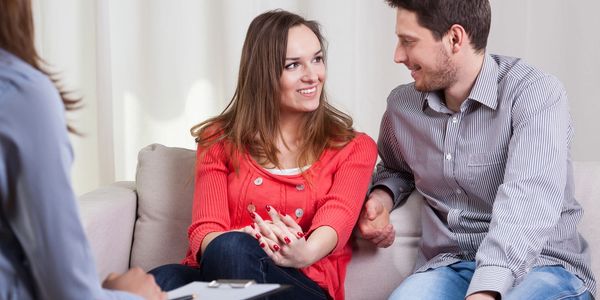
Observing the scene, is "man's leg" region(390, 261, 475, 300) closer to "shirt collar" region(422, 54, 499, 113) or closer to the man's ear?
"shirt collar" region(422, 54, 499, 113)

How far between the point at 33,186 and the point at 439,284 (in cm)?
117

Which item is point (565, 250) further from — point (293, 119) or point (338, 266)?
point (293, 119)

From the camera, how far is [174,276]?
2.00 meters

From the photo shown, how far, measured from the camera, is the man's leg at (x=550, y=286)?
1.81 m

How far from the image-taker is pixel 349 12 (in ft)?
9.81

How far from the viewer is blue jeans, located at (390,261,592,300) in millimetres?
1817

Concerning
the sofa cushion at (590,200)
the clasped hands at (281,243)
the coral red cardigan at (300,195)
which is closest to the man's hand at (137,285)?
the clasped hands at (281,243)

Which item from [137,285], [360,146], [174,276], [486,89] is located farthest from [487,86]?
[137,285]

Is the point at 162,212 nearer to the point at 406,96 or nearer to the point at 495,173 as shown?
the point at 406,96

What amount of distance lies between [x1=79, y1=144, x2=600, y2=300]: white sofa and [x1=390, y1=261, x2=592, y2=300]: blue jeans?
22 cm

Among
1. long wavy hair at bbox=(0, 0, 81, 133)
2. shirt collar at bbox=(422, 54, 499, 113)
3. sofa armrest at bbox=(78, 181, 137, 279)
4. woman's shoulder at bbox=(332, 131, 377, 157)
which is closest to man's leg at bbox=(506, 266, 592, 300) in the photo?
shirt collar at bbox=(422, 54, 499, 113)

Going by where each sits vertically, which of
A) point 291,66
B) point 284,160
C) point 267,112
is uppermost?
point 291,66

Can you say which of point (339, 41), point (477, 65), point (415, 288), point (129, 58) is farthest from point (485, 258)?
point (129, 58)

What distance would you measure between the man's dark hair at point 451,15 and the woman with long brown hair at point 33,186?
45.3 inches
